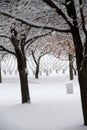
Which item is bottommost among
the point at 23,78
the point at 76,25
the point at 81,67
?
the point at 23,78

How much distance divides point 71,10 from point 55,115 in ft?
15.5

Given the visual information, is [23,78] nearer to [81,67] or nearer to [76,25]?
[81,67]

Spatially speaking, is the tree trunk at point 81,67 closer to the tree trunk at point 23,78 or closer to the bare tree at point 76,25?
the bare tree at point 76,25

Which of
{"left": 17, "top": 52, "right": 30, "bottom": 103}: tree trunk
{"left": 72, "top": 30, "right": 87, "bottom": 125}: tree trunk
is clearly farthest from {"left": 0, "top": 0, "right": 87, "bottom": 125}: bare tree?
{"left": 17, "top": 52, "right": 30, "bottom": 103}: tree trunk

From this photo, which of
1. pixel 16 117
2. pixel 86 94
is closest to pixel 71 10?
pixel 86 94

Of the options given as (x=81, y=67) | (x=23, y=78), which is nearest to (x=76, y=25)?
(x=81, y=67)

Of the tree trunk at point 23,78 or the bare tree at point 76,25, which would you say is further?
the tree trunk at point 23,78

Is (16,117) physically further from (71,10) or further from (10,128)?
(71,10)

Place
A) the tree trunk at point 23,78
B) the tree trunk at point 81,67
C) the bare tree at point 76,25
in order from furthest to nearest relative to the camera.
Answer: the tree trunk at point 23,78 < the tree trunk at point 81,67 < the bare tree at point 76,25

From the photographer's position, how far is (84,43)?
10953 millimetres

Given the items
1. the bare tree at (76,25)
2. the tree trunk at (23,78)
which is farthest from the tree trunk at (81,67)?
the tree trunk at (23,78)

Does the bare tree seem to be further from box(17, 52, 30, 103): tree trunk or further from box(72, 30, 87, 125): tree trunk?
box(17, 52, 30, 103): tree trunk

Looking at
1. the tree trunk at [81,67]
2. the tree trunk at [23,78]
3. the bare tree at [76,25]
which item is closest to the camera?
the bare tree at [76,25]

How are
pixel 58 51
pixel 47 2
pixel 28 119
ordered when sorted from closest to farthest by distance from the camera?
pixel 47 2 < pixel 28 119 < pixel 58 51
